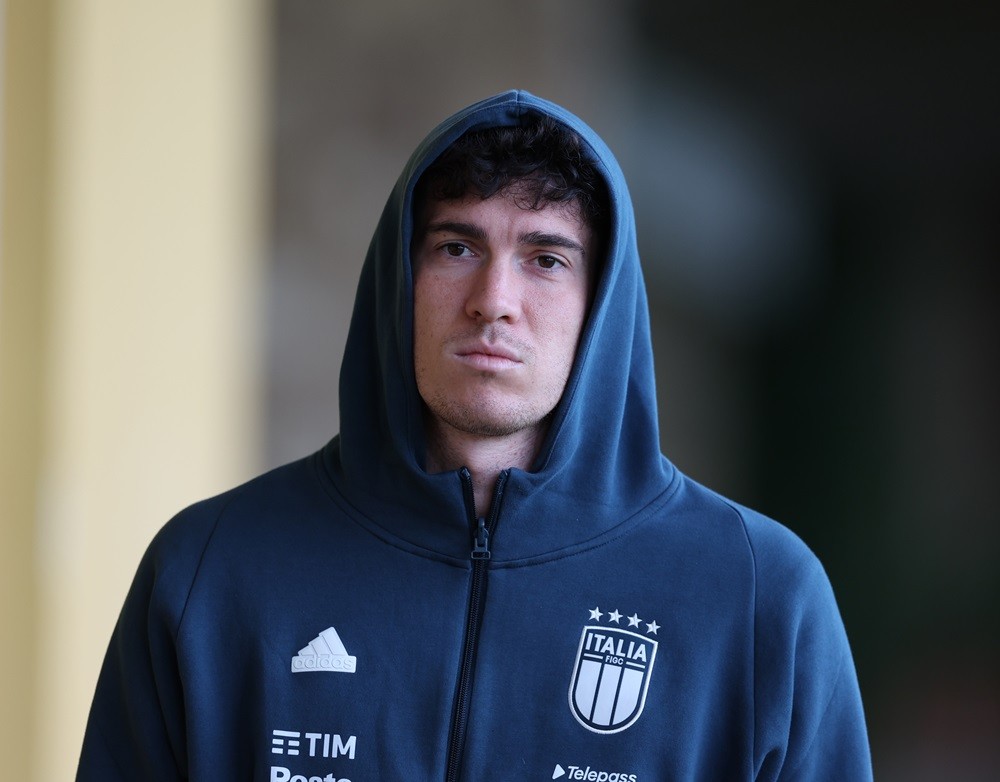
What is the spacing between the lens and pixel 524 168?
2.12 m

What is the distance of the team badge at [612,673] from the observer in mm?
2004

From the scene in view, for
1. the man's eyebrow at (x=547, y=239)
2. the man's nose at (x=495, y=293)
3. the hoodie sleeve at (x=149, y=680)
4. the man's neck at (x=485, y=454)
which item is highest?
the man's eyebrow at (x=547, y=239)

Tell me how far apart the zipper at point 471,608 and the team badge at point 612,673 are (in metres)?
0.15

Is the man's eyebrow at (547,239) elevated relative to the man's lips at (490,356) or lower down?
elevated

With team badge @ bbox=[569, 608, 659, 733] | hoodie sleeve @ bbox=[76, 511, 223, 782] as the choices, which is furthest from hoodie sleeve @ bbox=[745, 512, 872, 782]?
hoodie sleeve @ bbox=[76, 511, 223, 782]

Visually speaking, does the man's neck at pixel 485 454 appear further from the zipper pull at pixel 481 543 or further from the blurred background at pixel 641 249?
the blurred background at pixel 641 249

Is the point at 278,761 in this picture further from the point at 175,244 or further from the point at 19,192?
the point at 175,244

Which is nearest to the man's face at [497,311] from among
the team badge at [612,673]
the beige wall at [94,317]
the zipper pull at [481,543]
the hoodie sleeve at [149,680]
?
the zipper pull at [481,543]

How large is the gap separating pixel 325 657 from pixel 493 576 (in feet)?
0.87

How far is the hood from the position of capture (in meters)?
2.10

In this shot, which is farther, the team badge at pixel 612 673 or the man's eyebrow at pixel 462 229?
the man's eyebrow at pixel 462 229

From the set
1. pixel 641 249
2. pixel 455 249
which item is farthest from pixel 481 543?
pixel 641 249

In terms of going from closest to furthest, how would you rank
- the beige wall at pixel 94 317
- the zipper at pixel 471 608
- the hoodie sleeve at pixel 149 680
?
the zipper at pixel 471 608
the hoodie sleeve at pixel 149 680
the beige wall at pixel 94 317

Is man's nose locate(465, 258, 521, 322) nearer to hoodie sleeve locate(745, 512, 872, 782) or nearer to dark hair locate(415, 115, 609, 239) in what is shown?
dark hair locate(415, 115, 609, 239)
